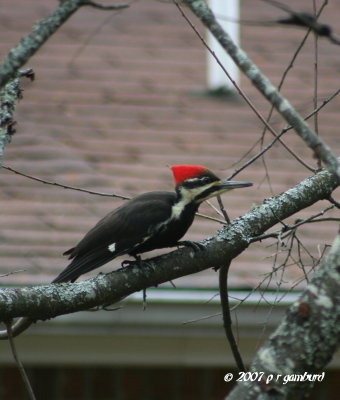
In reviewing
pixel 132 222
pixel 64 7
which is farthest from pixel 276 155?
pixel 64 7

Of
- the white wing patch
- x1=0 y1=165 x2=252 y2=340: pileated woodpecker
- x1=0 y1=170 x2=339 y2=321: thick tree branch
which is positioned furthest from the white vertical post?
x1=0 y1=170 x2=339 y2=321: thick tree branch

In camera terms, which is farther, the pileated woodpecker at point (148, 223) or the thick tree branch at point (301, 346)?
the pileated woodpecker at point (148, 223)

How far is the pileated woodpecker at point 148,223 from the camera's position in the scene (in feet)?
11.1

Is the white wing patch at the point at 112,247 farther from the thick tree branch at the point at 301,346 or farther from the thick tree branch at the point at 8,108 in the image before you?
the thick tree branch at the point at 301,346

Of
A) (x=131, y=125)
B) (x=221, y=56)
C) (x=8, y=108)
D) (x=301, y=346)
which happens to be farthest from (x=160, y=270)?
(x=221, y=56)

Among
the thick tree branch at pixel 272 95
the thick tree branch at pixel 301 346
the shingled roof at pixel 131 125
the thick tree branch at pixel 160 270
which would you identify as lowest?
the shingled roof at pixel 131 125

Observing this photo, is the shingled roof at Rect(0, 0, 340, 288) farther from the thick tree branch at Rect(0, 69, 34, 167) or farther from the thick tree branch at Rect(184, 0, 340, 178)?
the thick tree branch at Rect(184, 0, 340, 178)

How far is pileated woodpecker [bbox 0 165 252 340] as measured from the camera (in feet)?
11.1

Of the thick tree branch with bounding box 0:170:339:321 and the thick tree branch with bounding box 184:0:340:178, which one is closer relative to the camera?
the thick tree branch with bounding box 184:0:340:178

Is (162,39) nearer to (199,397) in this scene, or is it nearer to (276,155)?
(276,155)

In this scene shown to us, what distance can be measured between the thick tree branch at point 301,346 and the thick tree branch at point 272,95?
0.27m

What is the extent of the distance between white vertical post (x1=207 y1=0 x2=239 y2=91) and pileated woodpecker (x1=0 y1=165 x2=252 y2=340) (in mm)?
3626

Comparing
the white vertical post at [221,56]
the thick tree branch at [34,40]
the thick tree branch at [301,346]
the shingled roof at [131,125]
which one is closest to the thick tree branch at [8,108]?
the thick tree branch at [34,40]

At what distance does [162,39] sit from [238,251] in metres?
5.16
